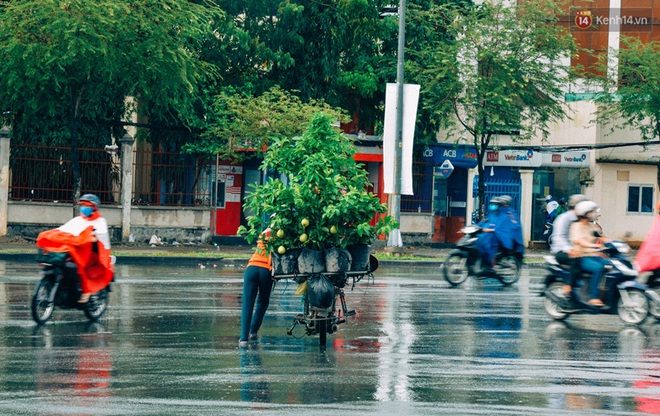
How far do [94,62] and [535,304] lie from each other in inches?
605

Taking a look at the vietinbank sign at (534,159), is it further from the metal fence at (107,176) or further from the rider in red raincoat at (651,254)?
the rider in red raincoat at (651,254)

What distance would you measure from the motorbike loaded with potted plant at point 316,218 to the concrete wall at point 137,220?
74.2 ft

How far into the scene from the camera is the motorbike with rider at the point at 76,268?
14.1m

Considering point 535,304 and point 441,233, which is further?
point 441,233

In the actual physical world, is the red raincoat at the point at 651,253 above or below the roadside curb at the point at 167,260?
above

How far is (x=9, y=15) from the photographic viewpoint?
95.0ft

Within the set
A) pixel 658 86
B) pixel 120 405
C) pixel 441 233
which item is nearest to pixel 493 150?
pixel 441 233

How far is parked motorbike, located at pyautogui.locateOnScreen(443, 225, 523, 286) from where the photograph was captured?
21.3 metres

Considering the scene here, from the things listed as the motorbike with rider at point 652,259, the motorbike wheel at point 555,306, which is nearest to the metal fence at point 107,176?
the motorbike wheel at point 555,306

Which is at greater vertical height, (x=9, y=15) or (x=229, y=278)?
(x=9, y=15)

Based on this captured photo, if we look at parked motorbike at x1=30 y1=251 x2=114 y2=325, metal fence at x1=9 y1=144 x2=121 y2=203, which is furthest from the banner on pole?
parked motorbike at x1=30 y1=251 x2=114 y2=325

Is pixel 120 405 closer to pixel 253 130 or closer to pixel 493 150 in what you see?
pixel 253 130

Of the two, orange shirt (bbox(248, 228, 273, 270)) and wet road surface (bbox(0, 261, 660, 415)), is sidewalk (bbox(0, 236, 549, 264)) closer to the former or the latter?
wet road surface (bbox(0, 261, 660, 415))

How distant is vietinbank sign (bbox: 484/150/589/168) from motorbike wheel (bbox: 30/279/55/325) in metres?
31.1
